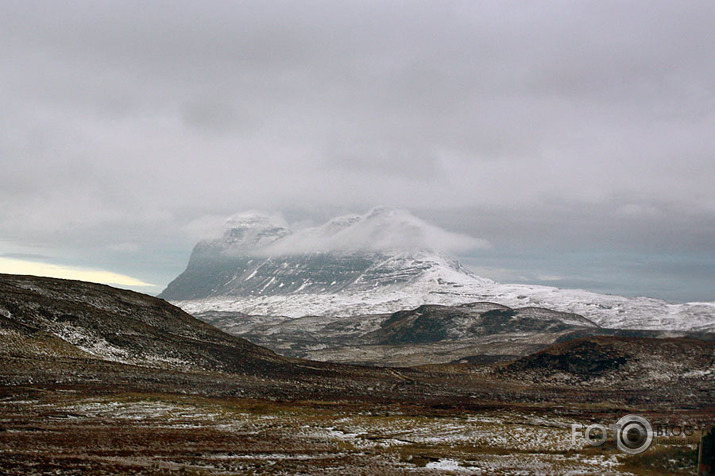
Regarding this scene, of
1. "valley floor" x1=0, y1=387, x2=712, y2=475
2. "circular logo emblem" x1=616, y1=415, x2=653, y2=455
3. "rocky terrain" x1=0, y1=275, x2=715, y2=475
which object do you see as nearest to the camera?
"valley floor" x1=0, y1=387, x2=712, y2=475

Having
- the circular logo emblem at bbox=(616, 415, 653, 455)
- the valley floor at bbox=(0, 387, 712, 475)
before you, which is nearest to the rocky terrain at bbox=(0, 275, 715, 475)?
the valley floor at bbox=(0, 387, 712, 475)

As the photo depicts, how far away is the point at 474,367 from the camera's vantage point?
131250mm

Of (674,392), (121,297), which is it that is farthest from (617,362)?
(121,297)

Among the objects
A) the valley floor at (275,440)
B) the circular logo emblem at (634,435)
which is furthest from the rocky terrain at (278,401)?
the circular logo emblem at (634,435)

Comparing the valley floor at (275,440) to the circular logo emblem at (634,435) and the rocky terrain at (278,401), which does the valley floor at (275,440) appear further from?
the circular logo emblem at (634,435)

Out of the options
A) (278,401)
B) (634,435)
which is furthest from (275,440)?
(634,435)

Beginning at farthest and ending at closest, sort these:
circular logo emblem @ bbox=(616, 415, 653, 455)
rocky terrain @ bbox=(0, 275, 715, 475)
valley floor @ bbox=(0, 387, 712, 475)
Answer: circular logo emblem @ bbox=(616, 415, 653, 455) → rocky terrain @ bbox=(0, 275, 715, 475) → valley floor @ bbox=(0, 387, 712, 475)

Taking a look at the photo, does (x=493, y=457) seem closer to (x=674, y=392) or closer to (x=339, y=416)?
(x=339, y=416)

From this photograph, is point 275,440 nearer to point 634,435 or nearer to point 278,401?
point 278,401

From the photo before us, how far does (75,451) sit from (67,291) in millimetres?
88038

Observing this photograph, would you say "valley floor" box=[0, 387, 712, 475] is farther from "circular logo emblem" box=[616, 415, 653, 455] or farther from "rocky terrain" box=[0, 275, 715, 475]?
"circular logo emblem" box=[616, 415, 653, 455]

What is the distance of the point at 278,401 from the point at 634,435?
4289 centimetres

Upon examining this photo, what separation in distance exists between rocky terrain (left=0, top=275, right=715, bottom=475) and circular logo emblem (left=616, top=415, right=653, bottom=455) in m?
1.31

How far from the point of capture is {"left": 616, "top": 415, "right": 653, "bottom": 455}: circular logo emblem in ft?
149
